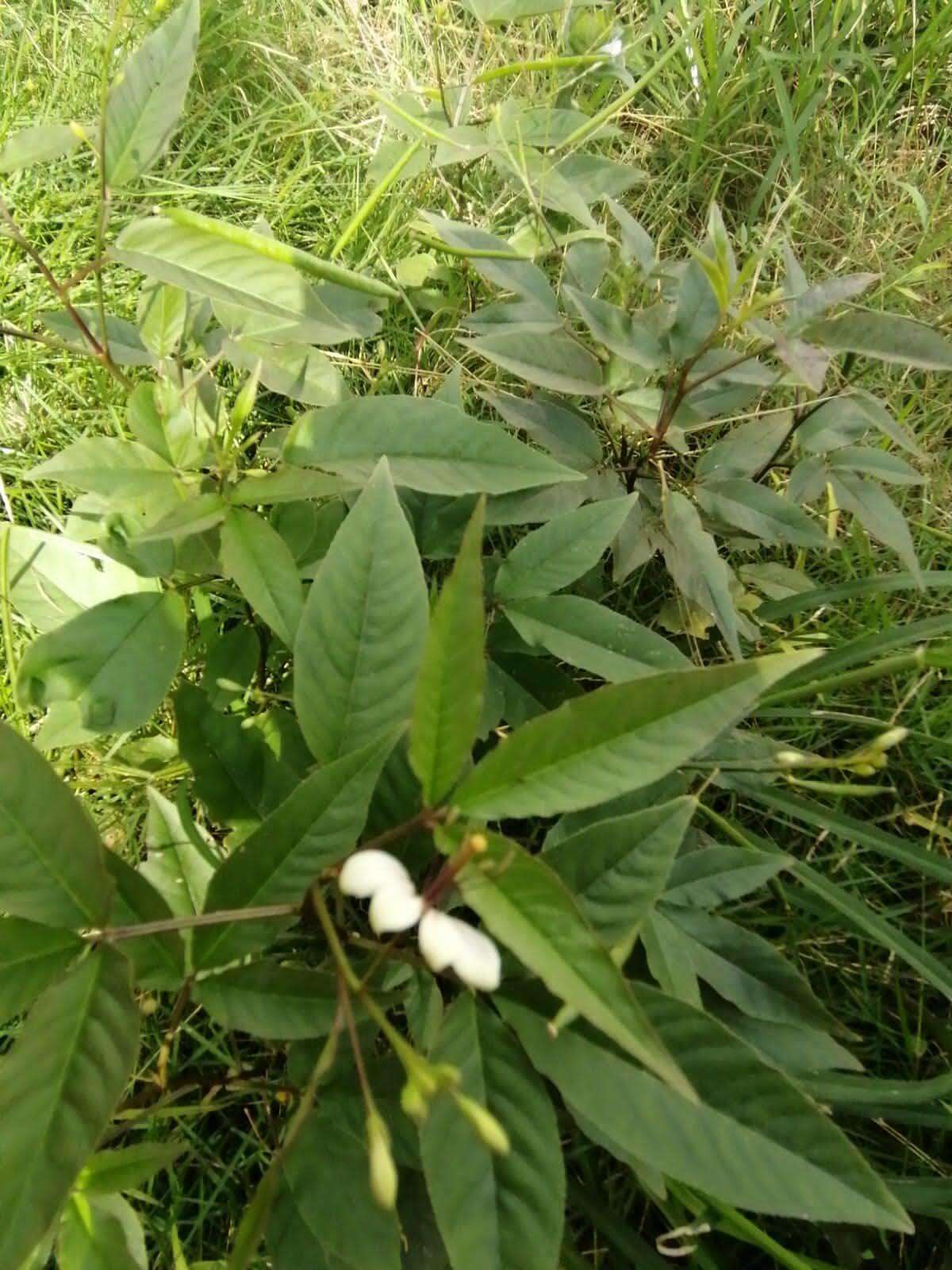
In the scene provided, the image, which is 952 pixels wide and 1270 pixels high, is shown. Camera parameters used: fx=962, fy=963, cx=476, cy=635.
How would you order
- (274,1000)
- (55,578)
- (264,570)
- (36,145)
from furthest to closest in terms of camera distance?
(55,578), (36,145), (264,570), (274,1000)

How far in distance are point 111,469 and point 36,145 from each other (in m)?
0.31

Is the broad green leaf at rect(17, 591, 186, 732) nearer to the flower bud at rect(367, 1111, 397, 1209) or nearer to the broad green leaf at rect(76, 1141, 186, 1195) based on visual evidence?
the broad green leaf at rect(76, 1141, 186, 1195)

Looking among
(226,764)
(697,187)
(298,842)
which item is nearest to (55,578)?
(226,764)

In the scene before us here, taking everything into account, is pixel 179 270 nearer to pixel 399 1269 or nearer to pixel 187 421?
pixel 187 421

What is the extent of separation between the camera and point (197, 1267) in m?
0.84

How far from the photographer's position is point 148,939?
0.61 meters

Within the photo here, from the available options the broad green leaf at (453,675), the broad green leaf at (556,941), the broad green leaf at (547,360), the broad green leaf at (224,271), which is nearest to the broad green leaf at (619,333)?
the broad green leaf at (547,360)

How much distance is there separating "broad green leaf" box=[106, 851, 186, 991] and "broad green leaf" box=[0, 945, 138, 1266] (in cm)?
6

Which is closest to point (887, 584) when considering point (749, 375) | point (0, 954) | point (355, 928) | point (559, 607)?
point (749, 375)

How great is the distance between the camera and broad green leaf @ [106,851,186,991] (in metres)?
0.60

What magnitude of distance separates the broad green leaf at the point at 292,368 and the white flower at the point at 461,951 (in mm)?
589

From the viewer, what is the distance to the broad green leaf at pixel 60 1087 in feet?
1.62

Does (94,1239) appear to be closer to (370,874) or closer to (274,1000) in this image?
(274,1000)

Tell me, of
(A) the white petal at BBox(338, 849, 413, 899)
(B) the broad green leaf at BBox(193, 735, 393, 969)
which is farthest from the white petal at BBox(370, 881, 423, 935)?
(B) the broad green leaf at BBox(193, 735, 393, 969)
